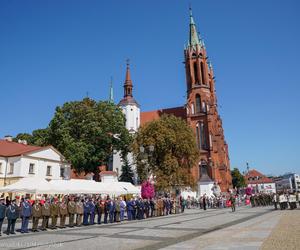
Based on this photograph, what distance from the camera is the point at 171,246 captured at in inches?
380

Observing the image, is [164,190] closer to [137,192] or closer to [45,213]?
[137,192]

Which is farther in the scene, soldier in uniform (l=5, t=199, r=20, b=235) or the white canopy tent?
the white canopy tent

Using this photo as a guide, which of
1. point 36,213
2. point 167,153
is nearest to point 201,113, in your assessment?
point 167,153

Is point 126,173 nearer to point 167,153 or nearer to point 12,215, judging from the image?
point 167,153

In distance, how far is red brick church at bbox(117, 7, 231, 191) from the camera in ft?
193

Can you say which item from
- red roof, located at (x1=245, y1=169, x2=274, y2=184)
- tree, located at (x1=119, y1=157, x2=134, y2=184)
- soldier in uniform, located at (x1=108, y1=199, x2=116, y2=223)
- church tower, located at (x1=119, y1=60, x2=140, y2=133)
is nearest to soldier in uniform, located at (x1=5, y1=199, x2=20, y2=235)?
soldier in uniform, located at (x1=108, y1=199, x2=116, y2=223)

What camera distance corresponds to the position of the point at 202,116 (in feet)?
204

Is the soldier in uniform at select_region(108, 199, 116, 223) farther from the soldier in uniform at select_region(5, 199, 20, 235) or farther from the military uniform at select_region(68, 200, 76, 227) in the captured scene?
the soldier in uniform at select_region(5, 199, 20, 235)

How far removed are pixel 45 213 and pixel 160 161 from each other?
28.7 meters

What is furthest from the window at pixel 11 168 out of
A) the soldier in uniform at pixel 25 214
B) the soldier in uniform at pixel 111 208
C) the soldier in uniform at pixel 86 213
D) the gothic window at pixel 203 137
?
the gothic window at pixel 203 137

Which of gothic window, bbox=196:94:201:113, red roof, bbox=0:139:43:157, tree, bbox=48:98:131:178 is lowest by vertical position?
red roof, bbox=0:139:43:157

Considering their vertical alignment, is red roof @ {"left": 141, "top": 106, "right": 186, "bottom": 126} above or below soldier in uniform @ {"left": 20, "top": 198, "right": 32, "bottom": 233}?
above

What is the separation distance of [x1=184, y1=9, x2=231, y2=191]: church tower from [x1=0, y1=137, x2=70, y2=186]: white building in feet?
91.3

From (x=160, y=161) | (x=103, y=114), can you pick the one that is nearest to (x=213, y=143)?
(x=160, y=161)
